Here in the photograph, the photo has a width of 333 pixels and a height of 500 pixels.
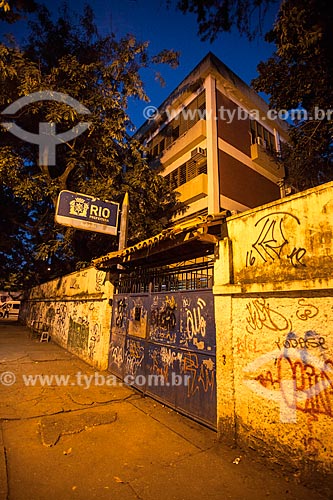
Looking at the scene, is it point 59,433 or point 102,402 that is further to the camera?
point 102,402

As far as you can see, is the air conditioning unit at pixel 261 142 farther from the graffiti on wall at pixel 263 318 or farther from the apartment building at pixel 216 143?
the graffiti on wall at pixel 263 318

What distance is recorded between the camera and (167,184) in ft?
45.5

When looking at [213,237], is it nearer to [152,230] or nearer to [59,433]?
[59,433]

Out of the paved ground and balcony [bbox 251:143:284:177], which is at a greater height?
balcony [bbox 251:143:284:177]

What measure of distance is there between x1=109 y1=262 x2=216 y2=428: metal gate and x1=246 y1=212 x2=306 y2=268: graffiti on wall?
3.62 feet

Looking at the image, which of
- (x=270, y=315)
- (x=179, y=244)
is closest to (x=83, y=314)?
(x=179, y=244)

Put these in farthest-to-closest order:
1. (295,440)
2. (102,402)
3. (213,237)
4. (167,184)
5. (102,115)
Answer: (167,184)
(102,115)
(102,402)
(213,237)
(295,440)

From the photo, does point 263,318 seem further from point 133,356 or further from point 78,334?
point 78,334

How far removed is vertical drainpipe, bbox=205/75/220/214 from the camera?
39.6 ft

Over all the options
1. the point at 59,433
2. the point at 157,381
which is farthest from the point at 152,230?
the point at 59,433

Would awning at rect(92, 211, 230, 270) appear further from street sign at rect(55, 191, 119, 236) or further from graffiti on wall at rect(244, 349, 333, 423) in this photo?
graffiti on wall at rect(244, 349, 333, 423)

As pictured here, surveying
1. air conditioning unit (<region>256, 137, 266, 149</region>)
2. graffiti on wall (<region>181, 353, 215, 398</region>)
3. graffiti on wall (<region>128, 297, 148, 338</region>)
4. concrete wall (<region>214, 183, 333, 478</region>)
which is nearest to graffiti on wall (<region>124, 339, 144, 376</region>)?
graffiti on wall (<region>128, 297, 148, 338</region>)

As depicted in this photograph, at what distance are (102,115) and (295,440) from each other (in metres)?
12.0

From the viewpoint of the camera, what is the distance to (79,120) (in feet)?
34.3
